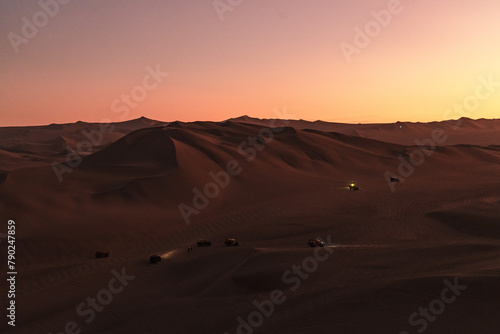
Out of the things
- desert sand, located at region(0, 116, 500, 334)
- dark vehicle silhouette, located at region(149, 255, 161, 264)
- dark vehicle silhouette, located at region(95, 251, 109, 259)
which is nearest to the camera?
desert sand, located at region(0, 116, 500, 334)

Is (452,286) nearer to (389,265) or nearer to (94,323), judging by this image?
(389,265)

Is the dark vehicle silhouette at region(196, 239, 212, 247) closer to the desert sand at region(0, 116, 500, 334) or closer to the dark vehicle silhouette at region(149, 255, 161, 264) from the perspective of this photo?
the desert sand at region(0, 116, 500, 334)

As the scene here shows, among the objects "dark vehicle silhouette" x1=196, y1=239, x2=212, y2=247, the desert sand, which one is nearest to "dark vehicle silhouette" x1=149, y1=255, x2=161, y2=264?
the desert sand

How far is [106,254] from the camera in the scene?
47.6ft

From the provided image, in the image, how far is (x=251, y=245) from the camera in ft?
48.9

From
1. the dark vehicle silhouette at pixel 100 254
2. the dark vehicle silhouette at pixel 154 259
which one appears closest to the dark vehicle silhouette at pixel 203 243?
the dark vehicle silhouette at pixel 154 259

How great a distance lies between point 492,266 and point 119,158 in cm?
3045

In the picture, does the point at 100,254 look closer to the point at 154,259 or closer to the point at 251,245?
the point at 154,259

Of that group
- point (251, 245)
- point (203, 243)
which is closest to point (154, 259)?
point (203, 243)

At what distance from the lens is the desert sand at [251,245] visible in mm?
7406

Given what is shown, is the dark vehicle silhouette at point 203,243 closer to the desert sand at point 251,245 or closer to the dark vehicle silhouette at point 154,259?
the desert sand at point 251,245

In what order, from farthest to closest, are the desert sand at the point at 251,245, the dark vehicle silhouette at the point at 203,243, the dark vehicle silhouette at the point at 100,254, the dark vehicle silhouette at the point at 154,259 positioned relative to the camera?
the dark vehicle silhouette at the point at 203,243 < the dark vehicle silhouette at the point at 100,254 < the dark vehicle silhouette at the point at 154,259 < the desert sand at the point at 251,245

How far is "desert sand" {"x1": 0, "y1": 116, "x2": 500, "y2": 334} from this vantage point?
7406 mm

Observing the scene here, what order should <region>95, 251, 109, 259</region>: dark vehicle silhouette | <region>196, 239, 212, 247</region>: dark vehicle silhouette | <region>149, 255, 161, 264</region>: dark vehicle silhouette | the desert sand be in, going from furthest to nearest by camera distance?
<region>196, 239, 212, 247</region>: dark vehicle silhouette → <region>95, 251, 109, 259</region>: dark vehicle silhouette → <region>149, 255, 161, 264</region>: dark vehicle silhouette → the desert sand
